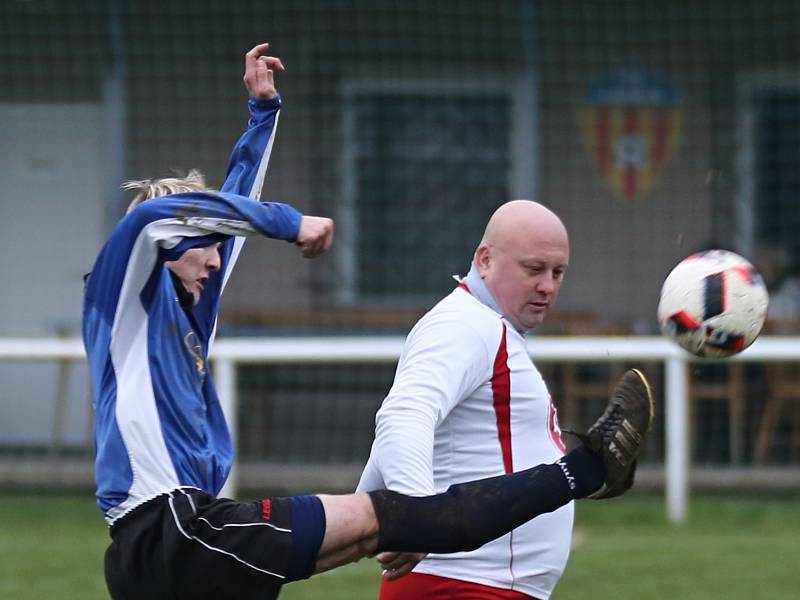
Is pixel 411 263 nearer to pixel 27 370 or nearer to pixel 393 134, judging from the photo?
pixel 393 134

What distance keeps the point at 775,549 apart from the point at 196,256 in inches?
216

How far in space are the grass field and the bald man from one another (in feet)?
11.1

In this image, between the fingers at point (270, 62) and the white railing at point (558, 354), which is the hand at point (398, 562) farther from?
the white railing at point (558, 354)

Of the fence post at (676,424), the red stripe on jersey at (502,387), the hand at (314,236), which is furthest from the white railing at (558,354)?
the hand at (314,236)

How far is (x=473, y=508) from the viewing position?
395cm

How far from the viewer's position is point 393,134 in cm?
1250

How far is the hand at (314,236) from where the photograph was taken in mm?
3855

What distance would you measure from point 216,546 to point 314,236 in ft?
2.91

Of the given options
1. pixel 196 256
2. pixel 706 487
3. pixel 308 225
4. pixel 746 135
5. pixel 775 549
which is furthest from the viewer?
pixel 746 135

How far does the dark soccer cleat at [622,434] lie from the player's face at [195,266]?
1153mm

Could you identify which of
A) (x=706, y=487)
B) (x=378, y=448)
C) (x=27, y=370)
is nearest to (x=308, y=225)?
(x=378, y=448)

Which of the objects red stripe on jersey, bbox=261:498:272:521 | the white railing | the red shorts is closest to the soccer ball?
the red shorts

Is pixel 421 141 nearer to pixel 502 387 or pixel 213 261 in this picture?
pixel 213 261

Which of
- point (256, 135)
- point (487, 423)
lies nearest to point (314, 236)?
point (487, 423)
